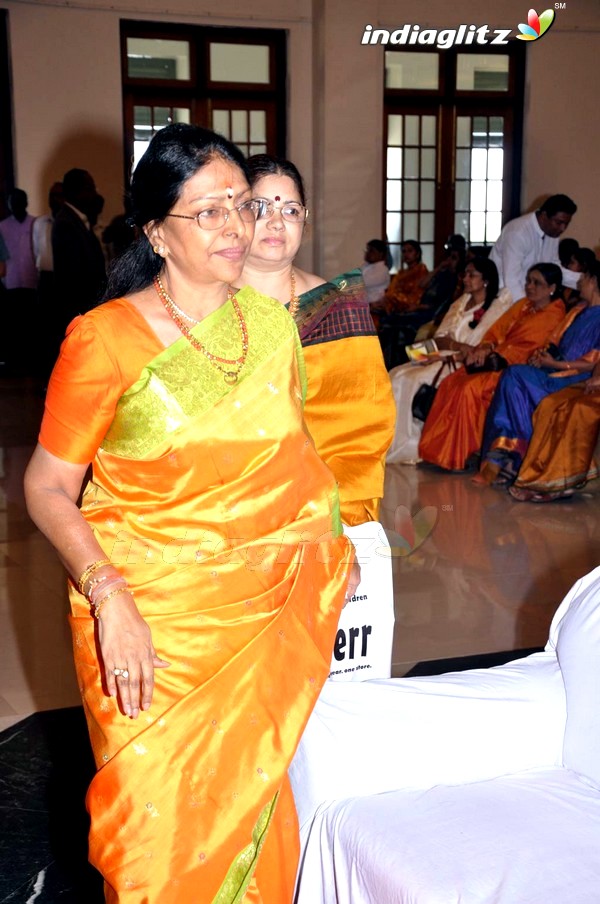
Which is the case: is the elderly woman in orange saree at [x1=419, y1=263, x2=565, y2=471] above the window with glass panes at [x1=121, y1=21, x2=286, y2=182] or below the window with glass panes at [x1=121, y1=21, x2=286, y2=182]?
below

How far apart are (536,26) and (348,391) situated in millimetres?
9436

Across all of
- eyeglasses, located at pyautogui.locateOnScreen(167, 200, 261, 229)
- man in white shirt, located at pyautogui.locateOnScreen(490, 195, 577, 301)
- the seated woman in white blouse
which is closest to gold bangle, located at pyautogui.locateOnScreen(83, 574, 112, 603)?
eyeglasses, located at pyautogui.locateOnScreen(167, 200, 261, 229)

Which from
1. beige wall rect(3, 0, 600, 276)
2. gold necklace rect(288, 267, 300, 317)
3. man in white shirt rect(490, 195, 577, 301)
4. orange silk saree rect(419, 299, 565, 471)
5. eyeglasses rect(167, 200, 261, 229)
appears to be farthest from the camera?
beige wall rect(3, 0, 600, 276)

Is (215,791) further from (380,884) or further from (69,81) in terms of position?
(69,81)

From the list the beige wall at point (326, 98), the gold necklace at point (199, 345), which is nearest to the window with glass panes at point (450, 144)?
the beige wall at point (326, 98)

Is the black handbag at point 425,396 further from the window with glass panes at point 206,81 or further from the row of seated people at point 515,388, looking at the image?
the window with glass panes at point 206,81

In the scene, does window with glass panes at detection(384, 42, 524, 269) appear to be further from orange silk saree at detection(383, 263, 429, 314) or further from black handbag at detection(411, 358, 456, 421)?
black handbag at detection(411, 358, 456, 421)

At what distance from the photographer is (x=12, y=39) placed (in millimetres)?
9383

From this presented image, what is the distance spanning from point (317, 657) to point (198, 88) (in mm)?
9316

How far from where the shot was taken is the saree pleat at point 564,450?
5.48 metres

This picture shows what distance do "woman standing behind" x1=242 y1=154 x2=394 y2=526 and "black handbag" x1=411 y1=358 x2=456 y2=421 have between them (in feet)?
13.8

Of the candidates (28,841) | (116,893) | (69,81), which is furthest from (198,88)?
(116,893)

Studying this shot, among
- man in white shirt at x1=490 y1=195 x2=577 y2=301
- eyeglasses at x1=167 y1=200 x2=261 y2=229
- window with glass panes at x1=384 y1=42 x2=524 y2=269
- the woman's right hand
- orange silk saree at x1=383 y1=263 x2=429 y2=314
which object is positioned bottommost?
orange silk saree at x1=383 y1=263 x2=429 y2=314

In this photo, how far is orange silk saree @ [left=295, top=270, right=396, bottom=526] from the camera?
2.28 m
